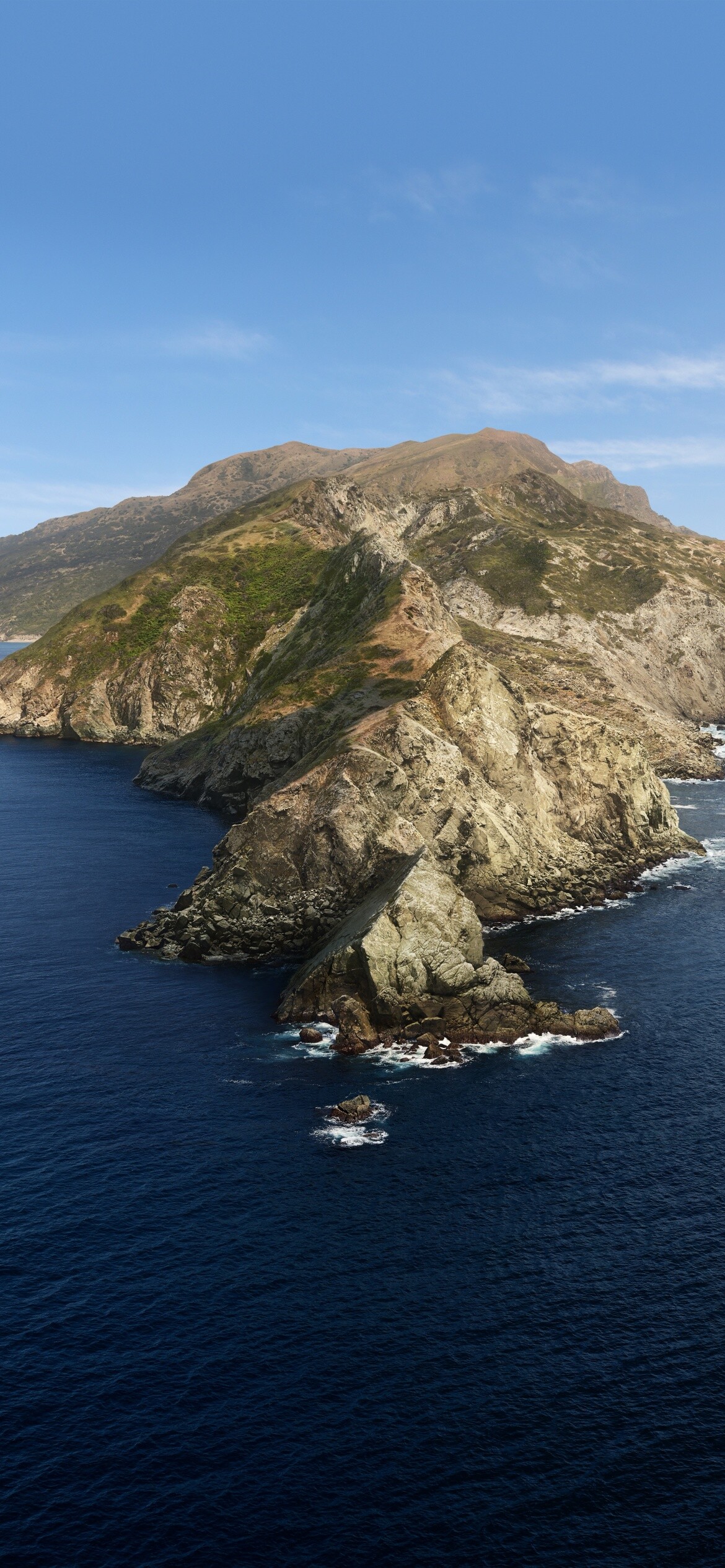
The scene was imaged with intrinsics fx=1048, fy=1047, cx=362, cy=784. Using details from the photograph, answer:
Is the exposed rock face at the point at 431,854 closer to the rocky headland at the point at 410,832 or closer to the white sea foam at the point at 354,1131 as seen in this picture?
the rocky headland at the point at 410,832

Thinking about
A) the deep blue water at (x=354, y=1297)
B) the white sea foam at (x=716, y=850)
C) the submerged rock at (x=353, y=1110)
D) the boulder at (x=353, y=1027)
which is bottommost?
the deep blue water at (x=354, y=1297)

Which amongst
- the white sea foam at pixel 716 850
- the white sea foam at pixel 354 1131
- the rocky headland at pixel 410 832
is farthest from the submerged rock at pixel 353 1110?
the white sea foam at pixel 716 850

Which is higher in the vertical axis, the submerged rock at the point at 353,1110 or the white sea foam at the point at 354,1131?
the submerged rock at the point at 353,1110

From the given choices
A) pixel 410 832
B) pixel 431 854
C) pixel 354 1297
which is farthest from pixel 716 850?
pixel 354 1297

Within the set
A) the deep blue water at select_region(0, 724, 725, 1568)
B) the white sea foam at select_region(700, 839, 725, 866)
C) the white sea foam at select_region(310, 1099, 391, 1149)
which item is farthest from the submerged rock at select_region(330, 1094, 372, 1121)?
the white sea foam at select_region(700, 839, 725, 866)

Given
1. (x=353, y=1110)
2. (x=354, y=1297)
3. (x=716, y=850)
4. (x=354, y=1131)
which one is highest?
(x=716, y=850)

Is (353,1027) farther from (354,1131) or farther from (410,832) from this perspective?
(410,832)

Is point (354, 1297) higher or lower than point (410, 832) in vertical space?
lower
